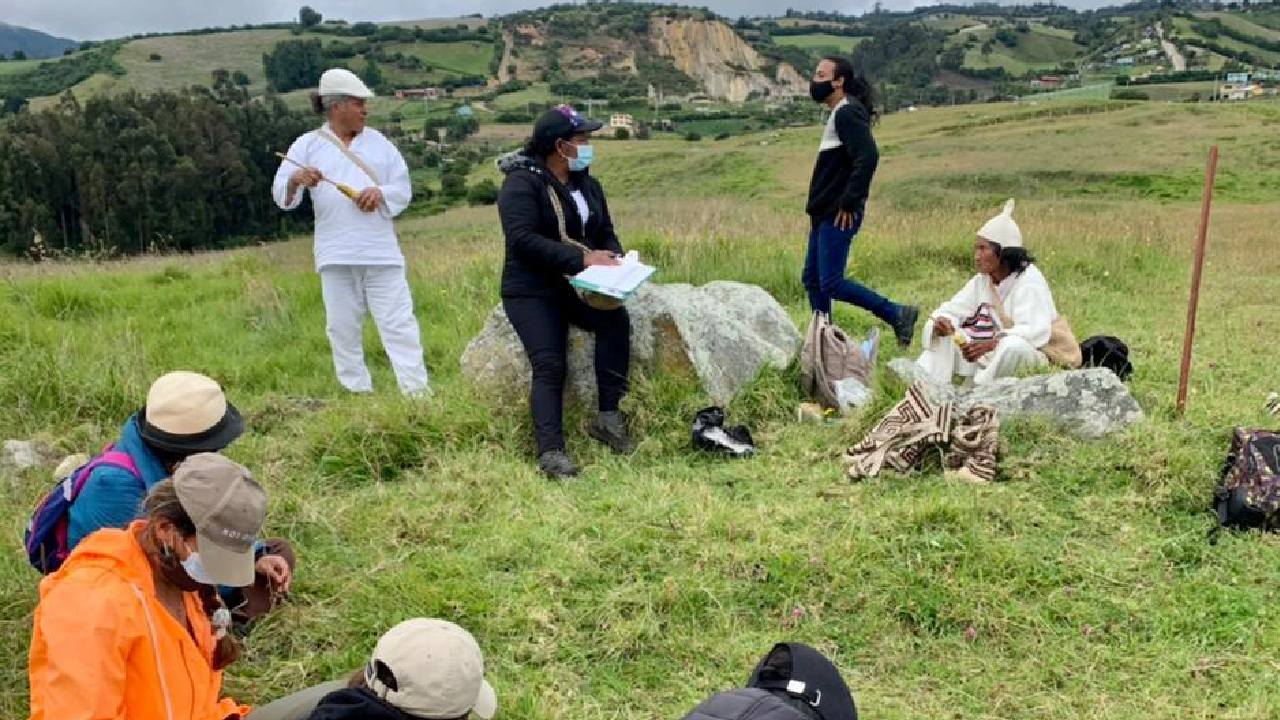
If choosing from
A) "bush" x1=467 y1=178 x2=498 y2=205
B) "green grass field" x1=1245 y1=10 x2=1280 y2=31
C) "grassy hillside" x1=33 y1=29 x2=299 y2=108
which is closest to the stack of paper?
"bush" x1=467 y1=178 x2=498 y2=205

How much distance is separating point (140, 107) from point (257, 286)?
43.1m

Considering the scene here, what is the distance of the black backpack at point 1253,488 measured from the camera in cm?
393

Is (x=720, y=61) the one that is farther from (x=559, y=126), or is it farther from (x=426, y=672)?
(x=426, y=672)

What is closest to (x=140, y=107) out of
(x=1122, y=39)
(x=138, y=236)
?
(x=138, y=236)

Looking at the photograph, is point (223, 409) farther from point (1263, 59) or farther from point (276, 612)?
point (1263, 59)

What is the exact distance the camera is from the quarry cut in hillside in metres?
108

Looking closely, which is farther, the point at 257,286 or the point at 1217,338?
the point at 257,286

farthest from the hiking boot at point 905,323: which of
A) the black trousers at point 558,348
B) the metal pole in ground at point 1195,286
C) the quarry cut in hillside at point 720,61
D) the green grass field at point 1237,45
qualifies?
the quarry cut in hillside at point 720,61

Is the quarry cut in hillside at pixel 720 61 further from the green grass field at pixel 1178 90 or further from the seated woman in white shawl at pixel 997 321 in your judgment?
the seated woman in white shawl at pixel 997 321

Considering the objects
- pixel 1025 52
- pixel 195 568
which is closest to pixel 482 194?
pixel 195 568

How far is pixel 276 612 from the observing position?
3619 mm

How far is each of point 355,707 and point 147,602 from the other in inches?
21.8

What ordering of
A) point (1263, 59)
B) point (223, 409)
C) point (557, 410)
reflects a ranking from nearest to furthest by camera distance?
point (223, 409) → point (557, 410) → point (1263, 59)

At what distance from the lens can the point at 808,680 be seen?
2.32 metres
